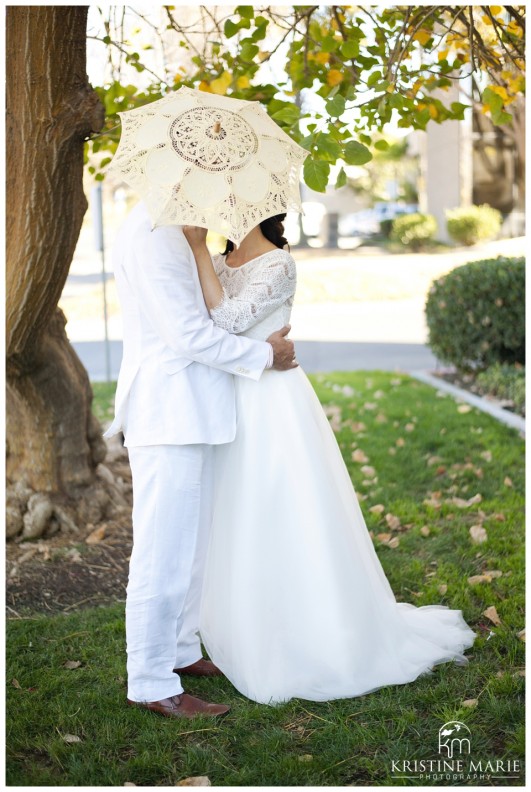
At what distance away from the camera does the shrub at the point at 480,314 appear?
9.05 m

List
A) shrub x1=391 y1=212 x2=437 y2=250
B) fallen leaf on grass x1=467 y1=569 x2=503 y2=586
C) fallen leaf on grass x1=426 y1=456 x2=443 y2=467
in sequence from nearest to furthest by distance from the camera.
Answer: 1. fallen leaf on grass x1=467 y1=569 x2=503 y2=586
2. fallen leaf on grass x1=426 y1=456 x2=443 y2=467
3. shrub x1=391 y1=212 x2=437 y2=250

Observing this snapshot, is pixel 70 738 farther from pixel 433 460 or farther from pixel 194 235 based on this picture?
pixel 433 460

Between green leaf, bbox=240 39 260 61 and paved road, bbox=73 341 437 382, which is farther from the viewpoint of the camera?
paved road, bbox=73 341 437 382

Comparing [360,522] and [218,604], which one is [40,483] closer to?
[218,604]

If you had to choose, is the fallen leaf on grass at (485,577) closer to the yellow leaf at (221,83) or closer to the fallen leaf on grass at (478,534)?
the fallen leaf on grass at (478,534)

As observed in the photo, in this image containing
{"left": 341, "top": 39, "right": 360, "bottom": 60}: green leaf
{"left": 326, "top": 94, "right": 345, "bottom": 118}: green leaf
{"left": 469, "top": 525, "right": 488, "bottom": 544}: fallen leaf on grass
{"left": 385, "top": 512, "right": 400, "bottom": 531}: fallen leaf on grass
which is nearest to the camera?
{"left": 326, "top": 94, "right": 345, "bottom": 118}: green leaf

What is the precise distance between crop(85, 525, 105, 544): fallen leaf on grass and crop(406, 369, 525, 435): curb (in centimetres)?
386

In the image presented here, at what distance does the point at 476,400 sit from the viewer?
8703 mm

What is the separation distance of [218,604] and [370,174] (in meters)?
40.1

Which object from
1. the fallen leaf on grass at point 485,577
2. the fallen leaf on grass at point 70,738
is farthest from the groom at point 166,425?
the fallen leaf on grass at point 485,577

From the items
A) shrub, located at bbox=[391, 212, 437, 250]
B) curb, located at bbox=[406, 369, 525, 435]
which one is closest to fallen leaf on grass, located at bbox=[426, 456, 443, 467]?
curb, located at bbox=[406, 369, 525, 435]

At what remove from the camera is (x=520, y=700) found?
3.48 metres

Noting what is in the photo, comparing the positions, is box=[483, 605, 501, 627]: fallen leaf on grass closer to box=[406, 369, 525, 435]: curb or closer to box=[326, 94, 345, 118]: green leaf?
box=[326, 94, 345, 118]: green leaf

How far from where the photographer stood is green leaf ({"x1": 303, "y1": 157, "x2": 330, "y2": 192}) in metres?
3.34
